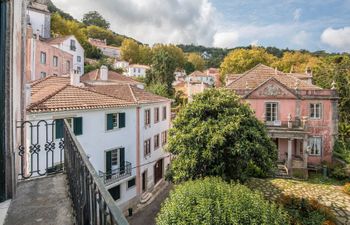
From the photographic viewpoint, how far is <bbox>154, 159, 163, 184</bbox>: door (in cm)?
2330

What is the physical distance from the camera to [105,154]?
16156mm

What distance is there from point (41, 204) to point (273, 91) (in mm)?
20399

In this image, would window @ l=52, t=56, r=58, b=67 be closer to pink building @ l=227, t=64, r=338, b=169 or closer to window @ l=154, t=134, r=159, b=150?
window @ l=154, t=134, r=159, b=150

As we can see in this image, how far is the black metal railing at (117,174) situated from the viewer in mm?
16125

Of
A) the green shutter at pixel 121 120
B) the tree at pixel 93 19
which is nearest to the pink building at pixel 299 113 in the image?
the green shutter at pixel 121 120

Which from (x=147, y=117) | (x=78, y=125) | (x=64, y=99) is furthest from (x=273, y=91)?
(x=64, y=99)

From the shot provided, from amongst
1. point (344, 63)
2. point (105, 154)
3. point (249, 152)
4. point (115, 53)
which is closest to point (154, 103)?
point (105, 154)

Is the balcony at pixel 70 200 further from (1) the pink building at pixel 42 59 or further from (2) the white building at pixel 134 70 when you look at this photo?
(2) the white building at pixel 134 70

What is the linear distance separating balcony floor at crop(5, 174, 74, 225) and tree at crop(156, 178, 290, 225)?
15.0 feet

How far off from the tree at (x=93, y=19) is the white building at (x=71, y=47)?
2628 inches

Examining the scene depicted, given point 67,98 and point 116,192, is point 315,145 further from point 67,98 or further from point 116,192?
point 67,98

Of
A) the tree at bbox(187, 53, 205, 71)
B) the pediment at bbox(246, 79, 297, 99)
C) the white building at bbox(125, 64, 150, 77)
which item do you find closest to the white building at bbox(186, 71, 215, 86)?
the tree at bbox(187, 53, 205, 71)

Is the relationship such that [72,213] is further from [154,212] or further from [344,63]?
[344,63]

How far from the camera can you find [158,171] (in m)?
24.1
